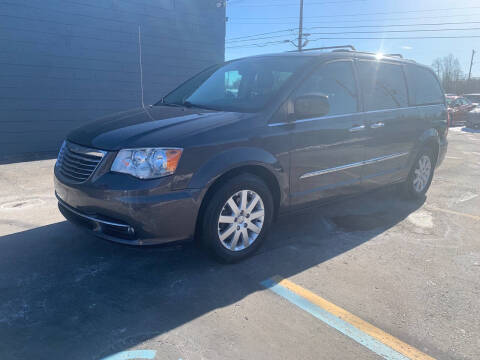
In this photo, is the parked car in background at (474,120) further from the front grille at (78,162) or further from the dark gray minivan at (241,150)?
the front grille at (78,162)

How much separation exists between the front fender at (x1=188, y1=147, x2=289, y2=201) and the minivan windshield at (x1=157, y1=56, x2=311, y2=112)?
0.45 metres

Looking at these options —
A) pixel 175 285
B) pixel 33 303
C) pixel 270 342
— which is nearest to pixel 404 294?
pixel 270 342

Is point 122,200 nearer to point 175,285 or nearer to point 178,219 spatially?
point 178,219

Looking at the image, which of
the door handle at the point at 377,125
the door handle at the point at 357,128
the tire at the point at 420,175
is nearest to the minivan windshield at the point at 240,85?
the door handle at the point at 357,128

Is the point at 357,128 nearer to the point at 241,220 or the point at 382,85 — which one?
the point at 382,85

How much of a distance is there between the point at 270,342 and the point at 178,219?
1098 millimetres

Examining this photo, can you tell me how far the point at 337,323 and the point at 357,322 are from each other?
14 cm

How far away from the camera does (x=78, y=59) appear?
340 inches

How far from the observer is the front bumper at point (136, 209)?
2748 millimetres

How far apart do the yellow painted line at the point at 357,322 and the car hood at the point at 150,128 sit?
4.56 ft

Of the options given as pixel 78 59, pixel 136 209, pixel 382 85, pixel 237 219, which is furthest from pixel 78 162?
pixel 78 59

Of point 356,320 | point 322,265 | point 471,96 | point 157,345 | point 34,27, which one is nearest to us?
point 157,345

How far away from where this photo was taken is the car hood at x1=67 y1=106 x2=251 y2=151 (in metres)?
2.90

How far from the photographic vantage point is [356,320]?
2609mm
